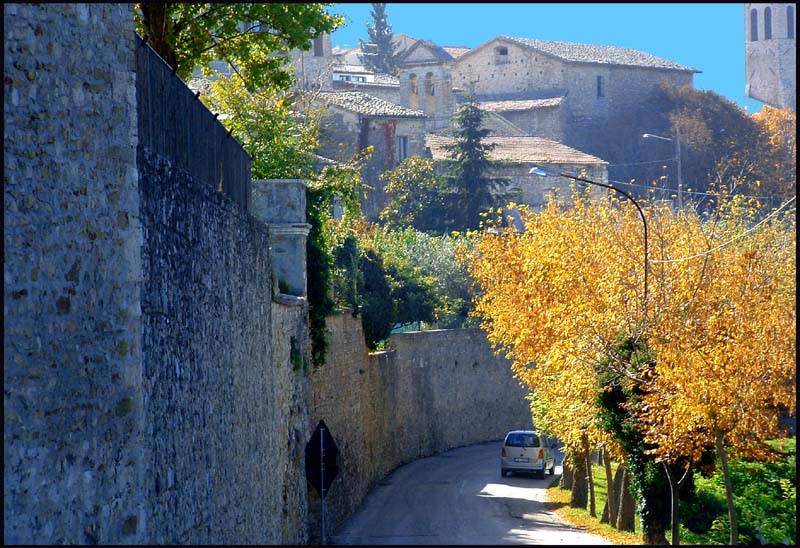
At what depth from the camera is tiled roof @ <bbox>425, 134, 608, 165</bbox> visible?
74.3 m

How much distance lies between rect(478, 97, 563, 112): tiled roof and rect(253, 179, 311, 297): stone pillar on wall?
6354cm

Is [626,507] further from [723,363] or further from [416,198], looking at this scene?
[416,198]

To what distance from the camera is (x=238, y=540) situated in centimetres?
1464

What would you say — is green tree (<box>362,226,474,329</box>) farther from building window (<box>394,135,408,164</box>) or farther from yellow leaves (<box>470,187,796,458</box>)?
building window (<box>394,135,408,164</box>)

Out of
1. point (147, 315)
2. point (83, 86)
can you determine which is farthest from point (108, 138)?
point (147, 315)

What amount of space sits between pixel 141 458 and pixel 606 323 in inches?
620

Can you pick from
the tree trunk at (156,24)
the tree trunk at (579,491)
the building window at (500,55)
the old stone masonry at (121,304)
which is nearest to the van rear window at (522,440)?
→ the tree trunk at (579,491)

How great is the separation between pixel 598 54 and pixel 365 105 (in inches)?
1040

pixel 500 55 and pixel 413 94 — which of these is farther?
pixel 500 55

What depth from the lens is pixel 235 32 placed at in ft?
64.0

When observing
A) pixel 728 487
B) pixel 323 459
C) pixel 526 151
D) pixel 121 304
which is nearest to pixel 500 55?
pixel 526 151

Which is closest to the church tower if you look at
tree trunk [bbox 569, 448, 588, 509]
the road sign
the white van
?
the white van

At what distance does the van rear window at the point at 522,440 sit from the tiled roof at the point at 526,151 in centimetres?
3395

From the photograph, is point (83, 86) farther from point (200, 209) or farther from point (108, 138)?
point (200, 209)
